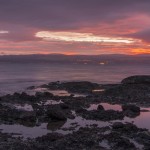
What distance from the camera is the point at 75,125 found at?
1422 inches

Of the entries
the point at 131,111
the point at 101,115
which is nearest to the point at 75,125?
the point at 101,115

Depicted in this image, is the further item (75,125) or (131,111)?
(131,111)

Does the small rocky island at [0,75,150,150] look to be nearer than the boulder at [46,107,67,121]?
Yes

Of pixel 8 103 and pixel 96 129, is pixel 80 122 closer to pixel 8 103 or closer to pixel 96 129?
pixel 96 129

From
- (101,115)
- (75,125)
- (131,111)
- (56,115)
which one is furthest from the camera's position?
(131,111)

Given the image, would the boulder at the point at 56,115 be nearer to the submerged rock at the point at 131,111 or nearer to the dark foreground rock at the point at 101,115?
the dark foreground rock at the point at 101,115

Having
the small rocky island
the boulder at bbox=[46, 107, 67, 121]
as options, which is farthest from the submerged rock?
the boulder at bbox=[46, 107, 67, 121]

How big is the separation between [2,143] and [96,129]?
9.36 m

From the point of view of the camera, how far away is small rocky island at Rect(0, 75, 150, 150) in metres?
28.3

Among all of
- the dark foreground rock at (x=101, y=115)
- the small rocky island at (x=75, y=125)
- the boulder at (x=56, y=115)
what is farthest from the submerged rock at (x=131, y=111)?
the boulder at (x=56, y=115)

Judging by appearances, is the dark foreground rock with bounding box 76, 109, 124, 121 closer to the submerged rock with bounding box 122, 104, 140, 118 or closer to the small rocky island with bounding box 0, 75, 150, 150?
the small rocky island with bounding box 0, 75, 150, 150

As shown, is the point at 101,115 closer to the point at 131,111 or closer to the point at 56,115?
the point at 131,111

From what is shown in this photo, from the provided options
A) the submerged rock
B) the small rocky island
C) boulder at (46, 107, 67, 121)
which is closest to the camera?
the small rocky island

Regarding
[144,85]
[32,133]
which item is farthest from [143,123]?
[144,85]
